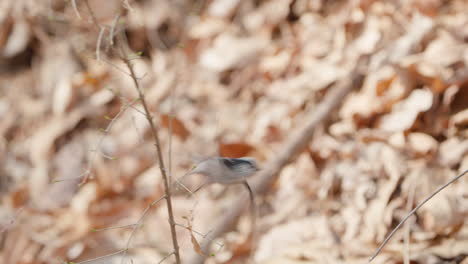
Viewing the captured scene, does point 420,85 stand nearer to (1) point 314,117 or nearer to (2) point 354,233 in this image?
(1) point 314,117

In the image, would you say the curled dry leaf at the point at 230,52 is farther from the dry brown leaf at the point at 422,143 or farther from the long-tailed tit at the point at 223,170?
the long-tailed tit at the point at 223,170

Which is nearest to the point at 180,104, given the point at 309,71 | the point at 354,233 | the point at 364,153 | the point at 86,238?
the point at 309,71

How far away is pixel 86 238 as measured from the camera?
1.79 metres

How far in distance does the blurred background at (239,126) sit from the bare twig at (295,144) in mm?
33

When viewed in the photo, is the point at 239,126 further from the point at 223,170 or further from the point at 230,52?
the point at 223,170

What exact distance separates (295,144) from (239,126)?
1.25 ft

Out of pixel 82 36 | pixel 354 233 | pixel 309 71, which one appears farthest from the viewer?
pixel 82 36

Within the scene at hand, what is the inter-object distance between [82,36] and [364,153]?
1805 millimetres

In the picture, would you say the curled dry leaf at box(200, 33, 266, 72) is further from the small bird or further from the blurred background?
the small bird

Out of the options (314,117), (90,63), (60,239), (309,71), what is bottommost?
(60,239)

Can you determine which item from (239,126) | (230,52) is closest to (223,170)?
(239,126)

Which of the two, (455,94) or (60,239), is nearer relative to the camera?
(455,94)

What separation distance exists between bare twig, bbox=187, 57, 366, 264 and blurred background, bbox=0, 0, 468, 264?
0.11 ft

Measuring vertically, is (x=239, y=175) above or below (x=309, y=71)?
below
